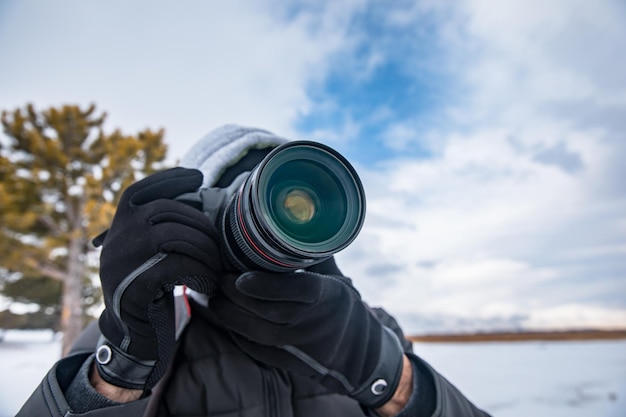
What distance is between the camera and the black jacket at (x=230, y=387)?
3.43 feet

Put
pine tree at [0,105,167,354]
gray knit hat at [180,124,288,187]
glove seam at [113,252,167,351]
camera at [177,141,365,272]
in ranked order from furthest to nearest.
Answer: pine tree at [0,105,167,354] → gray knit hat at [180,124,288,187] → glove seam at [113,252,167,351] → camera at [177,141,365,272]

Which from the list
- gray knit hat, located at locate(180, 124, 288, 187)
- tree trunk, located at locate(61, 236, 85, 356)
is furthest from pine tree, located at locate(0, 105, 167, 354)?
gray knit hat, located at locate(180, 124, 288, 187)

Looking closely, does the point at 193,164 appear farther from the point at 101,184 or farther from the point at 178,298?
the point at 101,184

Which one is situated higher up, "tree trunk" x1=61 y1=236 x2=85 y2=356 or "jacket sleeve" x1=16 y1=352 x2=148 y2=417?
"tree trunk" x1=61 y1=236 x2=85 y2=356

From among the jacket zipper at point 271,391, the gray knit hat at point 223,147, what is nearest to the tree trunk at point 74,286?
the gray knit hat at point 223,147

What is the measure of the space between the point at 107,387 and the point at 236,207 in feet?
1.65

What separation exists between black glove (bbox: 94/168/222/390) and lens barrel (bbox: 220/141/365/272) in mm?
129

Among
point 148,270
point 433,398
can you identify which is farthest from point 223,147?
point 433,398

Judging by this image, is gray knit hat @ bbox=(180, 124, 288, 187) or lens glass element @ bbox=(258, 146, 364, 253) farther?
gray knit hat @ bbox=(180, 124, 288, 187)

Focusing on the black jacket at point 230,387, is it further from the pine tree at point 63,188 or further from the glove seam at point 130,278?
the pine tree at point 63,188

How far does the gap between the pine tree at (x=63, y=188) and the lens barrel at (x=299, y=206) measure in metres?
10.7

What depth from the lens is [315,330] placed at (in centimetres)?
100

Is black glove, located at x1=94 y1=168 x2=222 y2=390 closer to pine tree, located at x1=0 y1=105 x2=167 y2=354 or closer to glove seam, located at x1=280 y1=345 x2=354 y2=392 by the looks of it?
glove seam, located at x1=280 y1=345 x2=354 y2=392

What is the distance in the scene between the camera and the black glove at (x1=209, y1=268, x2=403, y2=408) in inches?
36.3
